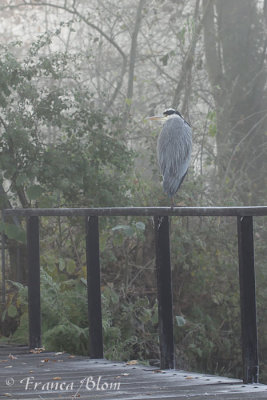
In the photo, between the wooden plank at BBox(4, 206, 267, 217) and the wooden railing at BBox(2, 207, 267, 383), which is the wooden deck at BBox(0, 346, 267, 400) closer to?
the wooden railing at BBox(2, 207, 267, 383)

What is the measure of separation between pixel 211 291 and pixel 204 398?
5.10 metres

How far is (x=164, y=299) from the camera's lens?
390 cm

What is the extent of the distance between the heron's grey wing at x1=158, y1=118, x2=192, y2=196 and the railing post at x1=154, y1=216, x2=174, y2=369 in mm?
1800

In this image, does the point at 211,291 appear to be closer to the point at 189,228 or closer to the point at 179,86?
the point at 189,228

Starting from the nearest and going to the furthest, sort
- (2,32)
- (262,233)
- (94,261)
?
(94,261), (262,233), (2,32)

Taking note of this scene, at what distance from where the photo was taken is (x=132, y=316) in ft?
24.7

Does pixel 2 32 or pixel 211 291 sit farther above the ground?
pixel 2 32

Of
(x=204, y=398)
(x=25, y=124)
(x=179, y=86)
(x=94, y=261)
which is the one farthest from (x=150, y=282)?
(x=204, y=398)

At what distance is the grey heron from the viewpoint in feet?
19.0

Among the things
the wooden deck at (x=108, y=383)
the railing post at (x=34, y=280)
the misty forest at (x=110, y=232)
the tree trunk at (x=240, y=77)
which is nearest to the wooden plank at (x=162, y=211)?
the railing post at (x=34, y=280)

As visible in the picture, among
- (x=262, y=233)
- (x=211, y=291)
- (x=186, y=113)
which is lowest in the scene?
(x=211, y=291)

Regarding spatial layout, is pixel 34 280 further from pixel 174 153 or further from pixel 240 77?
pixel 240 77

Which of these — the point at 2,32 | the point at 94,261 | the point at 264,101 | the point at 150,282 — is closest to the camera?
the point at 94,261

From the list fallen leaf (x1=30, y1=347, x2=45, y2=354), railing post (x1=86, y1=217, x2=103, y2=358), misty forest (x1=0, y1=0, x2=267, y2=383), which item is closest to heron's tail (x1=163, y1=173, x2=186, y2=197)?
misty forest (x1=0, y1=0, x2=267, y2=383)
